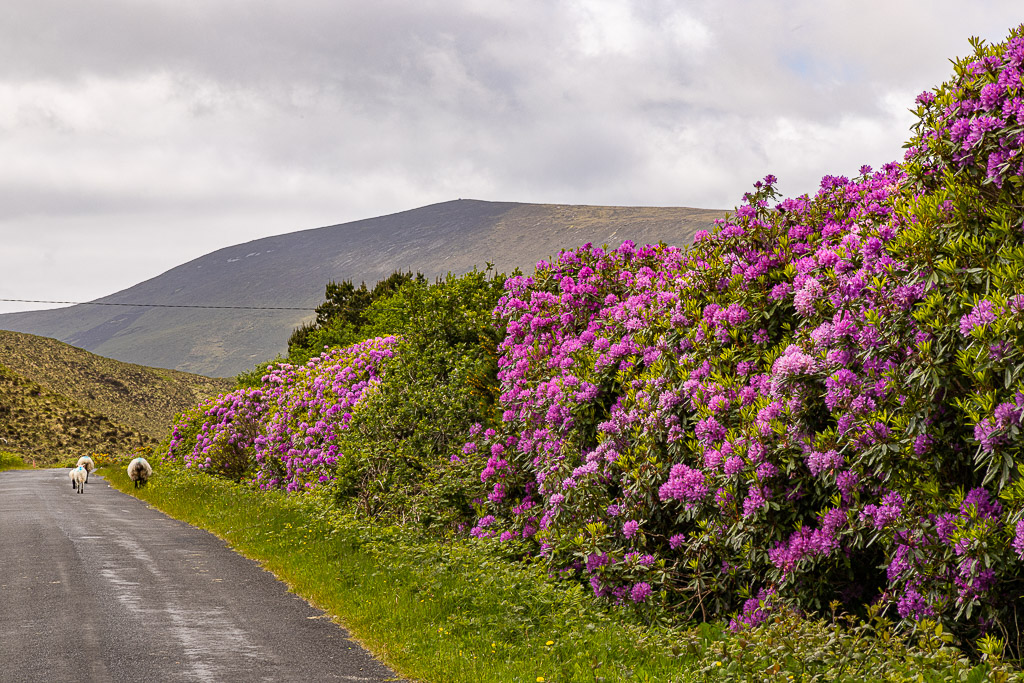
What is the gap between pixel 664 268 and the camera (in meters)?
11.7

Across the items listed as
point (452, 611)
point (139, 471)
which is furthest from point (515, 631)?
point (139, 471)

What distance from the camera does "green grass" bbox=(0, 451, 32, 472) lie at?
142 ft

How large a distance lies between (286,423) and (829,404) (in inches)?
688

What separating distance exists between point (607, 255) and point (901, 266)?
23.0ft

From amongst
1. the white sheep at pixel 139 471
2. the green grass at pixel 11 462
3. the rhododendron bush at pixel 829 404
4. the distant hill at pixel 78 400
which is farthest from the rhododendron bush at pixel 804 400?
the distant hill at pixel 78 400

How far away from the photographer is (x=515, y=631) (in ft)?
26.3

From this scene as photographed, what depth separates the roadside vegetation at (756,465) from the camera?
616 centimetres

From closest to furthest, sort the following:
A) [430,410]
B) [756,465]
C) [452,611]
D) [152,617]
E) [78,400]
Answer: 1. [756,465]
2. [452,611]
3. [152,617]
4. [430,410]
5. [78,400]

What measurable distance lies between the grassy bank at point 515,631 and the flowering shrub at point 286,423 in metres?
6.19

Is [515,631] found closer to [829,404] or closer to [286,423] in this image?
[829,404]

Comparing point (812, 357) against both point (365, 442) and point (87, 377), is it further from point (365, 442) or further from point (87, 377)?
point (87, 377)

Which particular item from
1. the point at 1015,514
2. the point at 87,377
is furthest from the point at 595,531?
the point at 87,377

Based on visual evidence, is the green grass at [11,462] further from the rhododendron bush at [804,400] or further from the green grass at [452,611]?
the rhododendron bush at [804,400]

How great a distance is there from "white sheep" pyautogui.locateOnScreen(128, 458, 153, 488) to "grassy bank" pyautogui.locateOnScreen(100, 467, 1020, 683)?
48.5 feet
